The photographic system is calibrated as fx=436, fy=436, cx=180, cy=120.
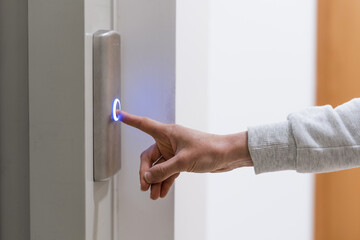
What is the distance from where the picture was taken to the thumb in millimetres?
684

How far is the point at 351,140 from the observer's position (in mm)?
705

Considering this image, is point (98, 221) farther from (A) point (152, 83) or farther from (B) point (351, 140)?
(B) point (351, 140)

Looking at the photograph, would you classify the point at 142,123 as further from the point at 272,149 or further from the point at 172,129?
the point at 272,149

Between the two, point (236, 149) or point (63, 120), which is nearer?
point (63, 120)

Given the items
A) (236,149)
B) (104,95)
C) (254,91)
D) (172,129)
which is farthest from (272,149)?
(254,91)

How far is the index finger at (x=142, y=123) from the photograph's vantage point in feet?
2.27

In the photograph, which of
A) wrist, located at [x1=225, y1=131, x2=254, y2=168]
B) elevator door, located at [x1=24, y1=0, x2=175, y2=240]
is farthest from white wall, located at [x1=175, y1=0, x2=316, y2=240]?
elevator door, located at [x1=24, y1=0, x2=175, y2=240]

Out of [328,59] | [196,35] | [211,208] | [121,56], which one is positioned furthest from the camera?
[328,59]

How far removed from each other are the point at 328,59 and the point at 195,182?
0.97m

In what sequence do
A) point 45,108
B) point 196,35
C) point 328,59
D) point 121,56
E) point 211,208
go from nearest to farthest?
point 45,108
point 121,56
point 196,35
point 211,208
point 328,59

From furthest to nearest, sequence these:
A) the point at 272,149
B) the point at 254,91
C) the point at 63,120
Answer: the point at 254,91 → the point at 272,149 → the point at 63,120

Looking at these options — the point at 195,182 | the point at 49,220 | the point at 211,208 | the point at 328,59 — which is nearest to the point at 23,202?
the point at 49,220

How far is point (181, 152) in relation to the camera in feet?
2.29

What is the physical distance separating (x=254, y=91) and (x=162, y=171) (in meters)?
0.83
